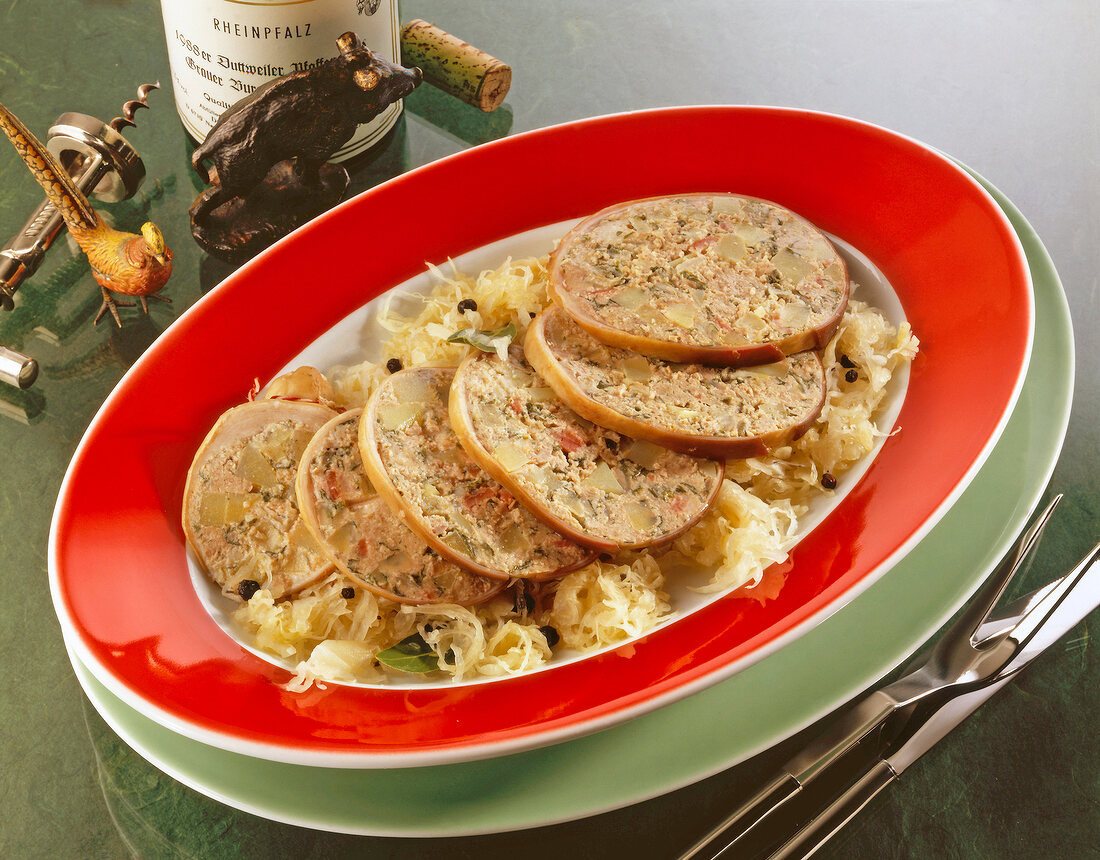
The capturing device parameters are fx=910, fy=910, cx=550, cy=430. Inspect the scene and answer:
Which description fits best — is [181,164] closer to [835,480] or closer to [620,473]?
[620,473]

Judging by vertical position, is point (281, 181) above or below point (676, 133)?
below

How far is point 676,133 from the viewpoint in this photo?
263 centimetres

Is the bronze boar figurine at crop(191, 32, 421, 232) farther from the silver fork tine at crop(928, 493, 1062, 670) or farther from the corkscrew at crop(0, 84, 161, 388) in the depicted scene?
the silver fork tine at crop(928, 493, 1062, 670)

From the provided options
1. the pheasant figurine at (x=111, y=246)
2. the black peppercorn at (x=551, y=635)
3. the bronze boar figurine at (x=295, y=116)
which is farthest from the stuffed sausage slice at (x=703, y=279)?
the pheasant figurine at (x=111, y=246)

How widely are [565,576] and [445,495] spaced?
0.34 metres

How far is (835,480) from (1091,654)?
2.37ft

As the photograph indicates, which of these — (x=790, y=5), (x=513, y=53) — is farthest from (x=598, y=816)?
(x=790, y=5)

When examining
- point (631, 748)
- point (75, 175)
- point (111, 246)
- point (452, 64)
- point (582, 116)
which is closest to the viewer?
point (631, 748)

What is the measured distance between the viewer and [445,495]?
213 centimetres

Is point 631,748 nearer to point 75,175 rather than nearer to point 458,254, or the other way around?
point 458,254

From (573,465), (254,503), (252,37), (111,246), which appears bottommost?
(254,503)

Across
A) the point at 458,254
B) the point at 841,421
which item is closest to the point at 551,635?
the point at 841,421

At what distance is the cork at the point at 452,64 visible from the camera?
9.85 ft

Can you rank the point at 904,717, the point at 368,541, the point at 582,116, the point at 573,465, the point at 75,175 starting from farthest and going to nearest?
the point at 582,116 → the point at 75,175 → the point at 573,465 → the point at 368,541 → the point at 904,717
